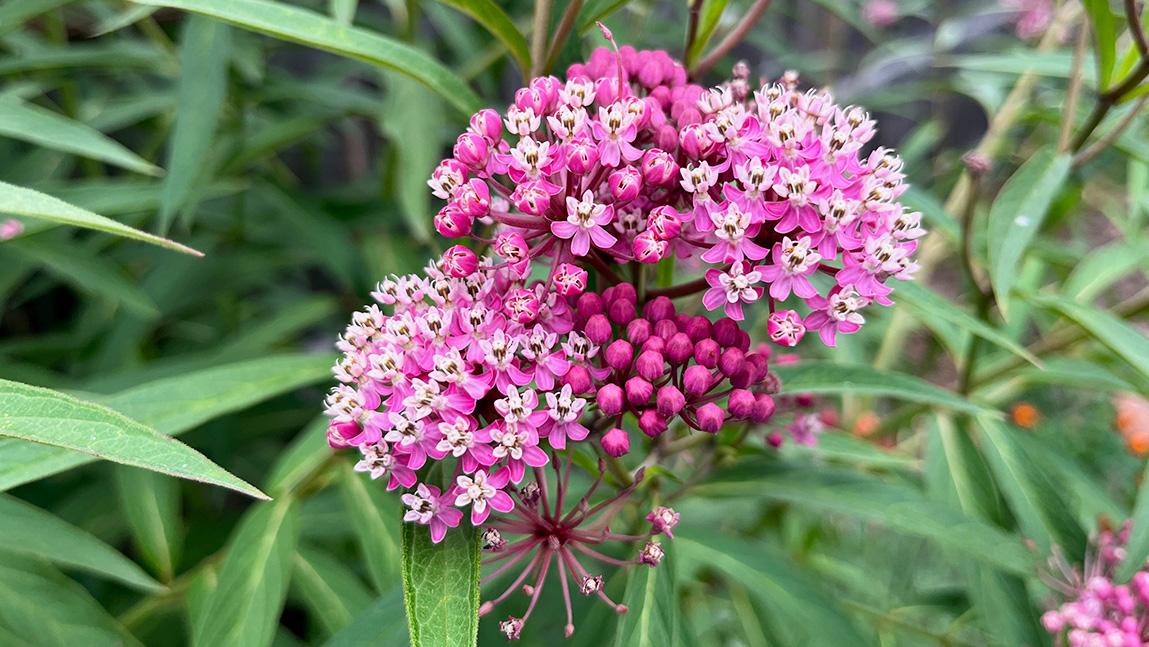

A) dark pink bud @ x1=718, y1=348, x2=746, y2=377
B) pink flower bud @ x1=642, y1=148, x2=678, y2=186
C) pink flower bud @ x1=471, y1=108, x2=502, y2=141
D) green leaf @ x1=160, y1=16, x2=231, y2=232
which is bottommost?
dark pink bud @ x1=718, y1=348, x2=746, y2=377

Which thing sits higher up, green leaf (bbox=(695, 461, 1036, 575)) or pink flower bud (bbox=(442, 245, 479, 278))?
pink flower bud (bbox=(442, 245, 479, 278))

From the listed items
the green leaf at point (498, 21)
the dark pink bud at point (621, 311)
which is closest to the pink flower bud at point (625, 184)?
the dark pink bud at point (621, 311)

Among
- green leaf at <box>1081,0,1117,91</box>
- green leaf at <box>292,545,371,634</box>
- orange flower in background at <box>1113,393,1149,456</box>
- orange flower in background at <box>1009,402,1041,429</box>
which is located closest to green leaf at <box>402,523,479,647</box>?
green leaf at <box>292,545,371,634</box>

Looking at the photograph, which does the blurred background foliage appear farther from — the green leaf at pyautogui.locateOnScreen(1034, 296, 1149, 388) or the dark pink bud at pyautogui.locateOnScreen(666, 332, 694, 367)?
the dark pink bud at pyautogui.locateOnScreen(666, 332, 694, 367)

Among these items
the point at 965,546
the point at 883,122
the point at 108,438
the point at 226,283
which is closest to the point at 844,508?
the point at 965,546

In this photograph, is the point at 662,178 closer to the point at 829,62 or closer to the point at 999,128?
the point at 999,128
